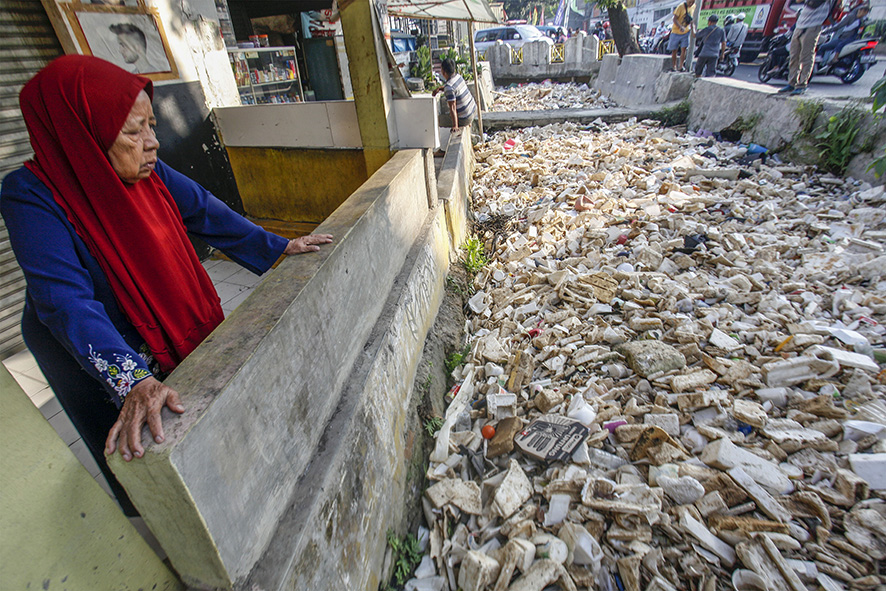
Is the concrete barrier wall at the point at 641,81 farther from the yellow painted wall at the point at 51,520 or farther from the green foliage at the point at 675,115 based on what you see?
the yellow painted wall at the point at 51,520

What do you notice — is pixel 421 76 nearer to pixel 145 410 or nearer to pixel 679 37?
pixel 679 37

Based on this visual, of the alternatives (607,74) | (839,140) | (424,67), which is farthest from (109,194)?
(607,74)

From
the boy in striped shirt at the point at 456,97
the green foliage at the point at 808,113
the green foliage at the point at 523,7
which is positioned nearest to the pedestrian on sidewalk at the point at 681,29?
the green foliage at the point at 808,113

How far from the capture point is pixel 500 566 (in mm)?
2180

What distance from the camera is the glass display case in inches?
295

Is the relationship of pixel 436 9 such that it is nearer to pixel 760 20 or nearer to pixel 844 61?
pixel 844 61

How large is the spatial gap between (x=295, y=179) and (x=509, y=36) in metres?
19.0

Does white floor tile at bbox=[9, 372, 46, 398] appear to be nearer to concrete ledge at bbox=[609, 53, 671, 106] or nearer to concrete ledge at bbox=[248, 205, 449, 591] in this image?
concrete ledge at bbox=[248, 205, 449, 591]

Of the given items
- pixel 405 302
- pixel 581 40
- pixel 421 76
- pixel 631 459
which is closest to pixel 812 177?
pixel 631 459

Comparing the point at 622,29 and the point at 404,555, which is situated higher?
the point at 622,29

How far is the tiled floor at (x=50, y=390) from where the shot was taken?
2.72 m

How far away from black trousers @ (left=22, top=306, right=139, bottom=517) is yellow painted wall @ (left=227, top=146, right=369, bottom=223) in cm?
360

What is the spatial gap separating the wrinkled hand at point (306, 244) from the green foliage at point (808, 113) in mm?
6979

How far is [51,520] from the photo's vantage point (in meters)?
1.20
